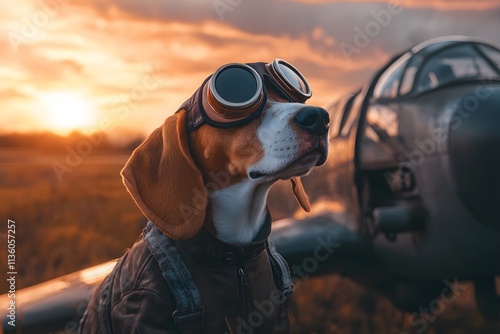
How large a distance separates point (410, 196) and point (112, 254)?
17.0ft

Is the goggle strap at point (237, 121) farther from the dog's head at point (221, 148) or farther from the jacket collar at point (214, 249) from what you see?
the jacket collar at point (214, 249)

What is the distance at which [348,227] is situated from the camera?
17.8 feet

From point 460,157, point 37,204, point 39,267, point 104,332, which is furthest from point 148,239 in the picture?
point 37,204

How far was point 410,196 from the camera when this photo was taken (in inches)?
187

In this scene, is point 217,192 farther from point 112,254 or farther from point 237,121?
point 112,254

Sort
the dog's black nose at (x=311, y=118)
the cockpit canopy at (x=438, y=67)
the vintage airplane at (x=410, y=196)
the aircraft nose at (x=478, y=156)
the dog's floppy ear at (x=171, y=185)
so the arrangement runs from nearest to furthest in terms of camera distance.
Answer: the dog's black nose at (x=311, y=118)
the dog's floppy ear at (x=171, y=185)
the aircraft nose at (x=478, y=156)
the vintage airplane at (x=410, y=196)
the cockpit canopy at (x=438, y=67)

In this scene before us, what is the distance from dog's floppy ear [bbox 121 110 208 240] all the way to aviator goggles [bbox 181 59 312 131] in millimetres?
114

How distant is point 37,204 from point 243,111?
11.9m

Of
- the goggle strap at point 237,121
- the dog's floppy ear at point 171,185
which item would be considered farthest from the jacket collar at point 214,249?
the goggle strap at point 237,121

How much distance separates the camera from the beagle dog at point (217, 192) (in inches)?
91.4

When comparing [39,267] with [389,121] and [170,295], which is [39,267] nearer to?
[389,121]

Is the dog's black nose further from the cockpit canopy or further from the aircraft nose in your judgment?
the cockpit canopy

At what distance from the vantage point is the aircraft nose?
398 cm

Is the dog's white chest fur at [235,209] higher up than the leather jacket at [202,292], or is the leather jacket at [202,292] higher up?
the dog's white chest fur at [235,209]
